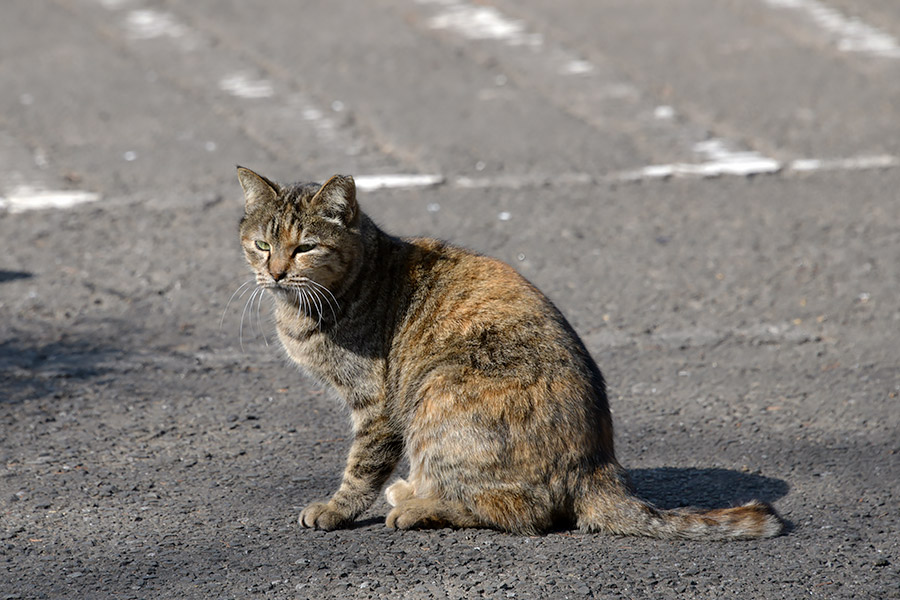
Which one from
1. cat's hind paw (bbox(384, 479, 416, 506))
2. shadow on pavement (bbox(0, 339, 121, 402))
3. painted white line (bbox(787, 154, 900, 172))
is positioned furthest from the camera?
painted white line (bbox(787, 154, 900, 172))

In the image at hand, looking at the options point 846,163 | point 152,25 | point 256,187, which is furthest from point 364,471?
point 152,25

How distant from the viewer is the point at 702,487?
444 centimetres

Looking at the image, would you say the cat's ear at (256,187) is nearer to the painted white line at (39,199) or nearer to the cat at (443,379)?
the cat at (443,379)

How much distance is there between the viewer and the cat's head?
14.0ft

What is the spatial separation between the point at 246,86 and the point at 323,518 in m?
5.98

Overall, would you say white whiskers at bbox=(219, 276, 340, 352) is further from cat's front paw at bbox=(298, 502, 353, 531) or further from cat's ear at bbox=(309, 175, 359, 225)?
cat's front paw at bbox=(298, 502, 353, 531)

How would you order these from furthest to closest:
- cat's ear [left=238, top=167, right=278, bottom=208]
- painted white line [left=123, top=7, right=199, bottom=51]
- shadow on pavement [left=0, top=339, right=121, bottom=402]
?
painted white line [left=123, top=7, right=199, bottom=51] → shadow on pavement [left=0, top=339, right=121, bottom=402] → cat's ear [left=238, top=167, right=278, bottom=208]

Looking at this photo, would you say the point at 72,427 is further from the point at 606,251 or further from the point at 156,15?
the point at 156,15

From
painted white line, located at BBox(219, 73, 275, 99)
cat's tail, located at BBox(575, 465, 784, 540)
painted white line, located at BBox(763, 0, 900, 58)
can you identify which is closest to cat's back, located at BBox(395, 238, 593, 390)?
cat's tail, located at BBox(575, 465, 784, 540)

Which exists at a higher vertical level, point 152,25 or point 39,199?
point 152,25

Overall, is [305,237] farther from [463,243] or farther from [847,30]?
[847,30]

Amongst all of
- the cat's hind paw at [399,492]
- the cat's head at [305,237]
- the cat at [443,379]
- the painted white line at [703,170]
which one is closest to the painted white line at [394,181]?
the painted white line at [703,170]

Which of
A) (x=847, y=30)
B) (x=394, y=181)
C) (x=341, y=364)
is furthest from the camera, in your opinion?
(x=847, y=30)

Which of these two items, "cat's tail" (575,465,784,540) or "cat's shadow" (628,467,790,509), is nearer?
"cat's tail" (575,465,784,540)
